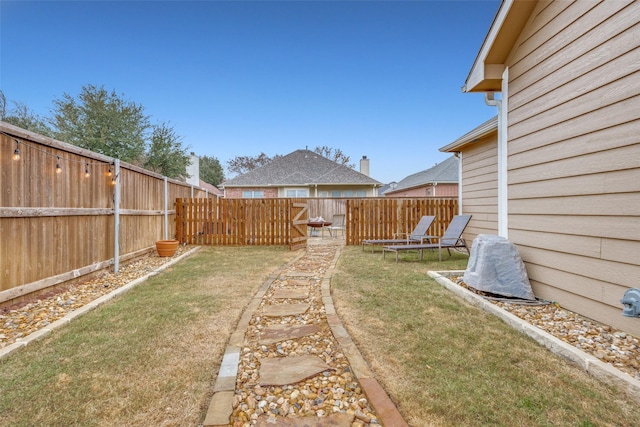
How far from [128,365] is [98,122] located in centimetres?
1480

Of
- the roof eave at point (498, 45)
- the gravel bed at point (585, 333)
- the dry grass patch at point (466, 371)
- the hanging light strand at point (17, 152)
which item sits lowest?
the dry grass patch at point (466, 371)

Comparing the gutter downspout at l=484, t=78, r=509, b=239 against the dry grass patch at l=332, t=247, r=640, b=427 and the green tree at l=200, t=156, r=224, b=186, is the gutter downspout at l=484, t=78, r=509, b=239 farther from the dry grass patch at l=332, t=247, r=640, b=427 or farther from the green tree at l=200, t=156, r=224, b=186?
the green tree at l=200, t=156, r=224, b=186

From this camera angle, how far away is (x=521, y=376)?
6.30 ft

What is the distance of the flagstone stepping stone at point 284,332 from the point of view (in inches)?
101

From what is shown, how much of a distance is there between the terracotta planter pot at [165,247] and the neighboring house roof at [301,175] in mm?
12590

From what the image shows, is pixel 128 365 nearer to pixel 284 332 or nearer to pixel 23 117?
pixel 284 332

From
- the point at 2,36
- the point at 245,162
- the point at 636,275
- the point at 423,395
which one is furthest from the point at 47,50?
the point at 245,162

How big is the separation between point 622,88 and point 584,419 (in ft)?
8.93

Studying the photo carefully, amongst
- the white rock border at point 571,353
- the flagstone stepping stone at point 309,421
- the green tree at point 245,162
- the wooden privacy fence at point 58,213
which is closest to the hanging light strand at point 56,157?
the wooden privacy fence at point 58,213

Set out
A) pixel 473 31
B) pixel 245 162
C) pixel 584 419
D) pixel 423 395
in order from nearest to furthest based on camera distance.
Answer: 1. pixel 584 419
2. pixel 423 395
3. pixel 473 31
4. pixel 245 162

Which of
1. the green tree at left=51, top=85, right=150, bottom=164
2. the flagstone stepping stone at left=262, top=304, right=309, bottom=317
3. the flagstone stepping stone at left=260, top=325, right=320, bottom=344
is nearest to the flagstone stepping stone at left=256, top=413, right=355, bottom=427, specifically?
the flagstone stepping stone at left=260, top=325, right=320, bottom=344

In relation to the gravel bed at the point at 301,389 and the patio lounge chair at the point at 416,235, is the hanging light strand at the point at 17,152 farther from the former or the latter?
the patio lounge chair at the point at 416,235

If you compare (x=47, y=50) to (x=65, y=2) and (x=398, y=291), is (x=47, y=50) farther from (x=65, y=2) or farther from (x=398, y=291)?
(x=398, y=291)

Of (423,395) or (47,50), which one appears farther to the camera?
(47,50)
